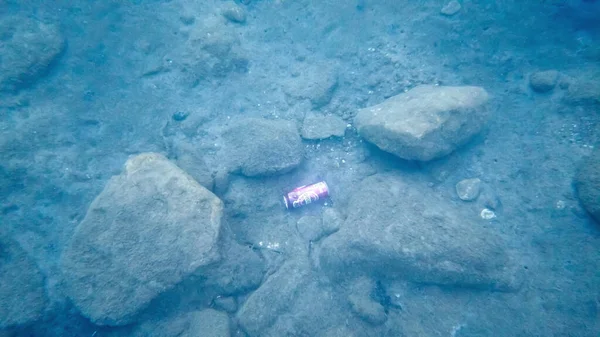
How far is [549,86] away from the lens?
14.0 ft

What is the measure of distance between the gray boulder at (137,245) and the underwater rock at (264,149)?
852 millimetres

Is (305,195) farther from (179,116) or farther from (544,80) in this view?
(544,80)

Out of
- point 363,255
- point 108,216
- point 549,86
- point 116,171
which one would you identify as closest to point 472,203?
point 363,255

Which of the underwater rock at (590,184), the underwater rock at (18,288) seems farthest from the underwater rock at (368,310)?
the underwater rock at (18,288)

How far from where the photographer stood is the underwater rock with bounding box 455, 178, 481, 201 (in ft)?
13.3

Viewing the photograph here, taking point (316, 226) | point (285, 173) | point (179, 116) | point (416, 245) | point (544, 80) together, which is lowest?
point (316, 226)

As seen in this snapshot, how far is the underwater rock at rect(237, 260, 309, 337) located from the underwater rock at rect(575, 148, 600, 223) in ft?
12.0

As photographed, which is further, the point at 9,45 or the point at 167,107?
the point at 167,107

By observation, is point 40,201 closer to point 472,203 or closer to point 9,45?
point 9,45

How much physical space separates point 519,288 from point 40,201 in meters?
6.77

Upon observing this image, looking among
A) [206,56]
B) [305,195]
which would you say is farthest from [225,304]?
[206,56]

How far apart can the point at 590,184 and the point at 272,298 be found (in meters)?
4.30

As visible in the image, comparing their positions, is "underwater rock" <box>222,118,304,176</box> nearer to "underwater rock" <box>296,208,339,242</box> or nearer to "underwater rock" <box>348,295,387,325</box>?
"underwater rock" <box>296,208,339,242</box>

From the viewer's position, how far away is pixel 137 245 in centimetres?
335
